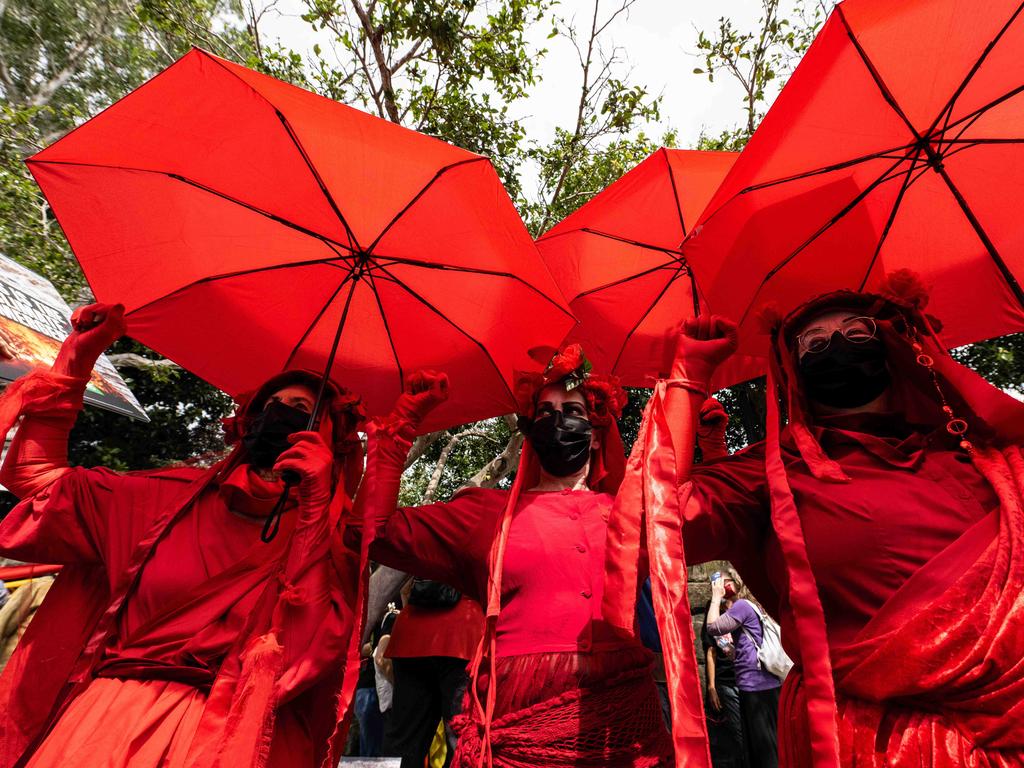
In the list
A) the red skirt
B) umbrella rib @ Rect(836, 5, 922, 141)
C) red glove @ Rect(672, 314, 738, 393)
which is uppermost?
umbrella rib @ Rect(836, 5, 922, 141)

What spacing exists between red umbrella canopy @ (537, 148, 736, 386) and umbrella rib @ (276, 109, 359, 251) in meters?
1.40

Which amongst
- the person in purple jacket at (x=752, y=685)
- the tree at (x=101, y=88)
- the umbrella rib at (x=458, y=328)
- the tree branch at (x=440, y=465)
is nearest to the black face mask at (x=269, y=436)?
the umbrella rib at (x=458, y=328)

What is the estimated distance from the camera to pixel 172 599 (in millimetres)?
2322

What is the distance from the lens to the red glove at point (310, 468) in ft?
7.95

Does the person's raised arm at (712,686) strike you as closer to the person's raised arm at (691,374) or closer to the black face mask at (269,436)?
the black face mask at (269,436)

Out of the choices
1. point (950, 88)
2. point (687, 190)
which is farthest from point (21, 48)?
point (950, 88)

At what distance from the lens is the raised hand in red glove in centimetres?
264

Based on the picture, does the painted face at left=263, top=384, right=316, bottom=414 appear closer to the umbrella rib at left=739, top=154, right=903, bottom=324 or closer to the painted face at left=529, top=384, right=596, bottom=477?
the painted face at left=529, top=384, right=596, bottom=477

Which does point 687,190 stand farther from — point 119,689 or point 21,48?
point 21,48

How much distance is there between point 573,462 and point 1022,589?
163cm

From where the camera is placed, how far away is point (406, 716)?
469 cm

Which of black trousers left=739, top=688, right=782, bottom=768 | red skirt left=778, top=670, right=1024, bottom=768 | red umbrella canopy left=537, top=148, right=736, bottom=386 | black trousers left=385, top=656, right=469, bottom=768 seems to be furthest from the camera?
black trousers left=739, top=688, right=782, bottom=768

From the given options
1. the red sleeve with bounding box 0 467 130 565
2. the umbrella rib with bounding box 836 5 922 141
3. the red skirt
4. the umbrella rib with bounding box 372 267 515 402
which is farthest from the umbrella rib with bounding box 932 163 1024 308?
the red sleeve with bounding box 0 467 130 565

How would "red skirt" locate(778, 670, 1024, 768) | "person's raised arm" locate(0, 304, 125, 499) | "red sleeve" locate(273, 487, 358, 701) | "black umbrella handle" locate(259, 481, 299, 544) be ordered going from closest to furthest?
"red skirt" locate(778, 670, 1024, 768) → "red sleeve" locate(273, 487, 358, 701) → "black umbrella handle" locate(259, 481, 299, 544) → "person's raised arm" locate(0, 304, 125, 499)
